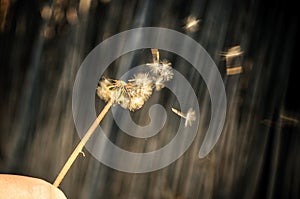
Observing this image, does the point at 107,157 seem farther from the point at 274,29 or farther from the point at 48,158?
the point at 274,29

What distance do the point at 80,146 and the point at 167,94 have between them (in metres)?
0.47

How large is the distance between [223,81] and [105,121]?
2.02 ft

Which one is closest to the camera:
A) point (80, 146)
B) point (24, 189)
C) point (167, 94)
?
point (24, 189)

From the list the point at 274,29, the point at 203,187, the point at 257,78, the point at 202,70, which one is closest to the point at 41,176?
the point at 203,187

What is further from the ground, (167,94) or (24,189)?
(167,94)

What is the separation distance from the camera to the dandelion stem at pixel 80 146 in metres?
1.72

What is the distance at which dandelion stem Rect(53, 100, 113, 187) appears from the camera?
172cm

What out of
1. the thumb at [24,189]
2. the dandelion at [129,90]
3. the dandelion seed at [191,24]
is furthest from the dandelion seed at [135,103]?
the thumb at [24,189]

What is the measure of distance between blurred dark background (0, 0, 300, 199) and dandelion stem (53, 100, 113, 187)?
0.08 ft

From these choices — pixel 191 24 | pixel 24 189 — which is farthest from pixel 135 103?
pixel 24 189

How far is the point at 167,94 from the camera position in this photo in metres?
1.85

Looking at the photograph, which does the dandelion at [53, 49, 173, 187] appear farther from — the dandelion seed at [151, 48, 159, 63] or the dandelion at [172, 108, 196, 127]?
the dandelion at [172, 108, 196, 127]

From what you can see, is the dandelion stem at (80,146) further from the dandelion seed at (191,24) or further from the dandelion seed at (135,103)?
the dandelion seed at (191,24)

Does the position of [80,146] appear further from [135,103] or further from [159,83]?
[159,83]
